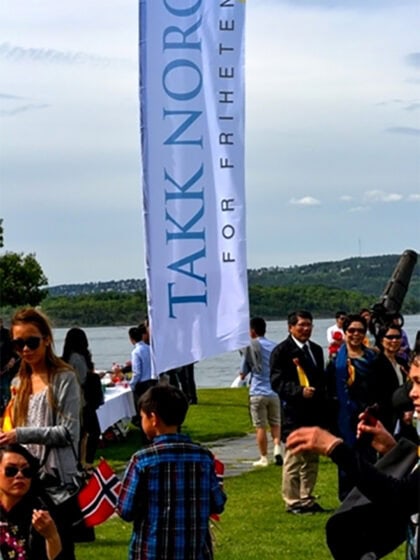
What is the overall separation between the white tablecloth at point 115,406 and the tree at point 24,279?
3241 centimetres

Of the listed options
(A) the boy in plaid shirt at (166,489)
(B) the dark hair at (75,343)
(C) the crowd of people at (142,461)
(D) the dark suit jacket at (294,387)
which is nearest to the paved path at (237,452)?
(B) the dark hair at (75,343)

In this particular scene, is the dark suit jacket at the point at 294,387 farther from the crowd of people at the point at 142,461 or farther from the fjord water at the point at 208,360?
the fjord water at the point at 208,360

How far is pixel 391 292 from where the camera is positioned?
21594 mm

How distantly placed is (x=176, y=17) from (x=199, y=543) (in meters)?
4.31

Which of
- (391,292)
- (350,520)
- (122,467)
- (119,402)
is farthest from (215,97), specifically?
(391,292)

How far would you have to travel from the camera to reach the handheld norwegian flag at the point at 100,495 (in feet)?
21.5

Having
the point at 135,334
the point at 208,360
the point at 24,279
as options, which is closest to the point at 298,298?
the point at 135,334

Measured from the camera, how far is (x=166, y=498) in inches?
244

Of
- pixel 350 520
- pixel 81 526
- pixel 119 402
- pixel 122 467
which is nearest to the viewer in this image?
pixel 350 520

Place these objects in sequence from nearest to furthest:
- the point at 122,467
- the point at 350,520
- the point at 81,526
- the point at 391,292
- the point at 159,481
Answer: the point at 350,520, the point at 159,481, the point at 81,526, the point at 122,467, the point at 391,292

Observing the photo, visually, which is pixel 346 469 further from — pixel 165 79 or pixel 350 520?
pixel 165 79

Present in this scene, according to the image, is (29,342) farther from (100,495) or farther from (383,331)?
(383,331)

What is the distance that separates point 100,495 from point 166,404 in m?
0.68

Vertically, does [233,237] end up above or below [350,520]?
above
